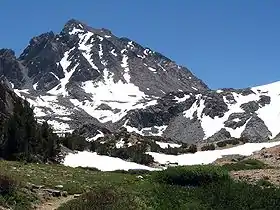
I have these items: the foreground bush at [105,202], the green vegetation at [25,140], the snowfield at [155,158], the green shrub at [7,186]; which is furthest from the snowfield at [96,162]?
the foreground bush at [105,202]

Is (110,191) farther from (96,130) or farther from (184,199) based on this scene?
(96,130)

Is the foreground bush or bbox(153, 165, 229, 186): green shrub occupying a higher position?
bbox(153, 165, 229, 186): green shrub

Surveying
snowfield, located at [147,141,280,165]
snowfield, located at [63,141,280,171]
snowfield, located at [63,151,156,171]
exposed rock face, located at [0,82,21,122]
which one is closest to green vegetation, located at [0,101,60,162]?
snowfield, located at [63,151,156,171]

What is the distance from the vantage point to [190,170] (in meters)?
27.4

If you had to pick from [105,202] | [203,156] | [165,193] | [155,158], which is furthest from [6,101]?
[105,202]

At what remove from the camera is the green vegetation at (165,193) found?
19.8 metres

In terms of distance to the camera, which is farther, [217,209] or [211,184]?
[211,184]

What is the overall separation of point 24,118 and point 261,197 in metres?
27.1

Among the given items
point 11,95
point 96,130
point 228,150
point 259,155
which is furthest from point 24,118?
point 96,130

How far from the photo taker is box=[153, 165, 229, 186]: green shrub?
26484 mm

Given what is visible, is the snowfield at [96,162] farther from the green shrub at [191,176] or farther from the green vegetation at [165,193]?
the green shrub at [191,176]

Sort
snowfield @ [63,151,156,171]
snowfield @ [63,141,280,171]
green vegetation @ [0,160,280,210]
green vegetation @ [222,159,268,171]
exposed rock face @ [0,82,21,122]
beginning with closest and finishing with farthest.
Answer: green vegetation @ [0,160,280,210], green vegetation @ [222,159,268,171], snowfield @ [63,151,156,171], snowfield @ [63,141,280,171], exposed rock face @ [0,82,21,122]

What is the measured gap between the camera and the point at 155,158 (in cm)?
6034

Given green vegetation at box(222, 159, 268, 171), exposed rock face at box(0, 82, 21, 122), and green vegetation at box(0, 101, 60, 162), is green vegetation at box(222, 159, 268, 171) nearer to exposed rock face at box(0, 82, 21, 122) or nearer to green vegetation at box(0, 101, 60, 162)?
green vegetation at box(0, 101, 60, 162)
